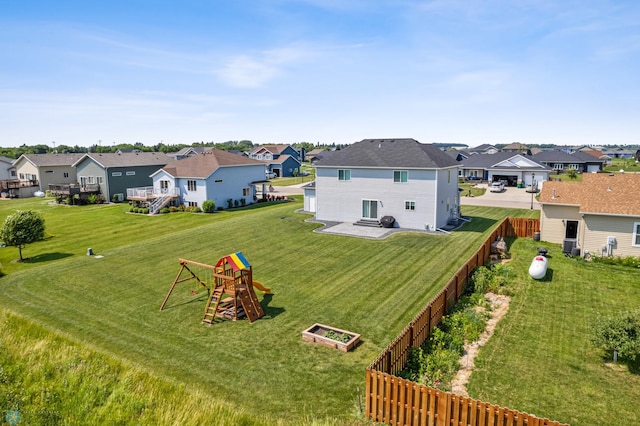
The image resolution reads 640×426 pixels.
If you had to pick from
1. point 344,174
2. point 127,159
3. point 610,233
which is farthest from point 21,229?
point 610,233

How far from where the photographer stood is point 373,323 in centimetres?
1603

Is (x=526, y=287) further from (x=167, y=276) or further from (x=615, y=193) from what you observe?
(x=167, y=276)

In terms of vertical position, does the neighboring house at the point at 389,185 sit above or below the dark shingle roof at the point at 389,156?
below

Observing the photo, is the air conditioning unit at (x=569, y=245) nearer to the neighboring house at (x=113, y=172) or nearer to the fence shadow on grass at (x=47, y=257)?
the fence shadow on grass at (x=47, y=257)

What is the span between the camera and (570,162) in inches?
3125

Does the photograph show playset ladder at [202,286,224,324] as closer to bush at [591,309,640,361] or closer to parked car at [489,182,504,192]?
bush at [591,309,640,361]

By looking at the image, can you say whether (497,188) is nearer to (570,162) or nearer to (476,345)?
(570,162)

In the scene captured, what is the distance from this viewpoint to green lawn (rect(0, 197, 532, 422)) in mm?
12344

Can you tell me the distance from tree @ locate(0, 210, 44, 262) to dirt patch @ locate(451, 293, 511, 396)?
26.0 metres

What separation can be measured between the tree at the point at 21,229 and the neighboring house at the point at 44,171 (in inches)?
1459

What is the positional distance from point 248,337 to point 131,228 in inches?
962

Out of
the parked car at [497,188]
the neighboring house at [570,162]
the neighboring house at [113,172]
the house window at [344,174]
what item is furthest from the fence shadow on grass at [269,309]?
the neighboring house at [570,162]

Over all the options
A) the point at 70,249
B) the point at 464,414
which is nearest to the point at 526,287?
the point at 464,414

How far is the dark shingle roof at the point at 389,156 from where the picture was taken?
31.9 metres
